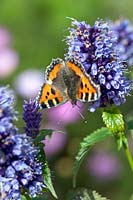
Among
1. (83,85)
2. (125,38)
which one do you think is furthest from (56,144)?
(83,85)

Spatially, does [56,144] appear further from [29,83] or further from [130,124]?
[130,124]

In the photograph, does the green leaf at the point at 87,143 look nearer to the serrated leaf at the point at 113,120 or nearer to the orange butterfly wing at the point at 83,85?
the serrated leaf at the point at 113,120

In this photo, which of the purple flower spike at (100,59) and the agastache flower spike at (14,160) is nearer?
the agastache flower spike at (14,160)

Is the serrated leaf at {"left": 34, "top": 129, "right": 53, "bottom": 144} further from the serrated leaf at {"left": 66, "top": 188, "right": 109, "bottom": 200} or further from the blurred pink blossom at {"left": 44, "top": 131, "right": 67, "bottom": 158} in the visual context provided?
the blurred pink blossom at {"left": 44, "top": 131, "right": 67, "bottom": 158}

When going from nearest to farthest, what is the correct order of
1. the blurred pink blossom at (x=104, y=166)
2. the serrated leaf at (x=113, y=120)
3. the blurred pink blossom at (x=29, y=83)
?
the serrated leaf at (x=113, y=120) → the blurred pink blossom at (x=104, y=166) → the blurred pink blossom at (x=29, y=83)

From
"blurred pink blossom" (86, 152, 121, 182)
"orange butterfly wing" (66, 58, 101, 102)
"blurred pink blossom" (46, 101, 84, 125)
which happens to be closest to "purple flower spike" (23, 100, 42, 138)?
"orange butterfly wing" (66, 58, 101, 102)

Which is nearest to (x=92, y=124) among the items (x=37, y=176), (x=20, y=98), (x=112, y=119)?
(x=20, y=98)

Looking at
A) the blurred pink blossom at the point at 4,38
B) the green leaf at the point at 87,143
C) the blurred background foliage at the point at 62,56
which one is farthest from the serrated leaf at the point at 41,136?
the blurred pink blossom at the point at 4,38
